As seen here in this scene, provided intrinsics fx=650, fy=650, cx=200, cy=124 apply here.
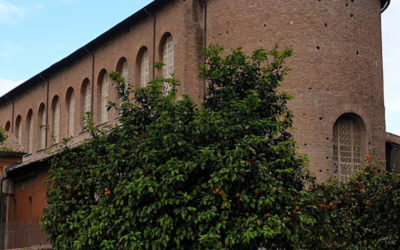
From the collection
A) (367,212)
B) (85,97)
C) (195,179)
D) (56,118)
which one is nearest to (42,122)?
(56,118)

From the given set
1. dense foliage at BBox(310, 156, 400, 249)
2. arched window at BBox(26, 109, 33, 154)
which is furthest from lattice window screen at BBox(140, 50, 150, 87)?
dense foliage at BBox(310, 156, 400, 249)

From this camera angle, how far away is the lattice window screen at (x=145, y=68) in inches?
1090

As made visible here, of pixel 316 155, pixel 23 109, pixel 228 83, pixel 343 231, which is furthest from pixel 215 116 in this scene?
pixel 23 109

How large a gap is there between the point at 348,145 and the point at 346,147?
0.12m

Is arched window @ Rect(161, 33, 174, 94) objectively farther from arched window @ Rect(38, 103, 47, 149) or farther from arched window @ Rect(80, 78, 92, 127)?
arched window @ Rect(38, 103, 47, 149)

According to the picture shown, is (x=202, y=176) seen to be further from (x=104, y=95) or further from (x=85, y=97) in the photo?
(x=85, y=97)

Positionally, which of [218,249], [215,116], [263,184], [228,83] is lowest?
[218,249]

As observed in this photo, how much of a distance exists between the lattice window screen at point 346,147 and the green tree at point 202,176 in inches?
428

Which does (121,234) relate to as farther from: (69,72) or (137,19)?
(69,72)

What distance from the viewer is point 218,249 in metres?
9.79

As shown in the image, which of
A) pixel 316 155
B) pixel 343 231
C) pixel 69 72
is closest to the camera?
pixel 343 231

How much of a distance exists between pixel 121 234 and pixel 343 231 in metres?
5.57

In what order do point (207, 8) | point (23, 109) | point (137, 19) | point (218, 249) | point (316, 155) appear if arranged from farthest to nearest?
point (23, 109) → point (137, 19) → point (207, 8) → point (316, 155) → point (218, 249)

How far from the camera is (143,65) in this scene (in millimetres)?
28203
